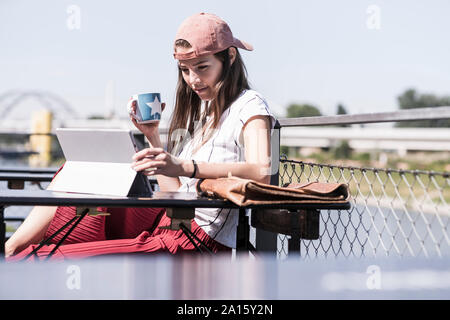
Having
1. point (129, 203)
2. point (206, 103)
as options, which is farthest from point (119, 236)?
point (129, 203)

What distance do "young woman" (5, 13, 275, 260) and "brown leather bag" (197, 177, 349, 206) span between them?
133 millimetres

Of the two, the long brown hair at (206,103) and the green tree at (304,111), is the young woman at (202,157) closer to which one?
the long brown hair at (206,103)

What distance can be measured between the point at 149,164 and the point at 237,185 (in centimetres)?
23

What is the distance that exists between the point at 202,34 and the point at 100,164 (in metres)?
0.54

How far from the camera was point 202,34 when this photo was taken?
1.87 m

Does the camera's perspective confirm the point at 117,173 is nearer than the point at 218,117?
Yes

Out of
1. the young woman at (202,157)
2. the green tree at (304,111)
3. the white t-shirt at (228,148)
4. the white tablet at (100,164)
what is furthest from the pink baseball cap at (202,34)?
the green tree at (304,111)

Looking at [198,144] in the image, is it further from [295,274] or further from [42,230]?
[295,274]

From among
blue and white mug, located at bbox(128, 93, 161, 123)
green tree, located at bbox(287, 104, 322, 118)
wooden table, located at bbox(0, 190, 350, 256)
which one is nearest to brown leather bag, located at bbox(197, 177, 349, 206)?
wooden table, located at bbox(0, 190, 350, 256)

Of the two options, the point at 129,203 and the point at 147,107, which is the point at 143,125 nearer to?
the point at 147,107

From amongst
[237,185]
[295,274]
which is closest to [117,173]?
[237,185]

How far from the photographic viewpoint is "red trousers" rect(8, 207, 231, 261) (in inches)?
68.6

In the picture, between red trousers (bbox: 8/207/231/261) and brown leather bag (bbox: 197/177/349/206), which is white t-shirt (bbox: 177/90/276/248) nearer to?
red trousers (bbox: 8/207/231/261)

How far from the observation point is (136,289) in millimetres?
659
